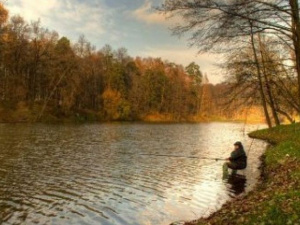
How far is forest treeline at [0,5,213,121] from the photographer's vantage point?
79188 mm

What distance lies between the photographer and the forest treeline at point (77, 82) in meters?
79.2

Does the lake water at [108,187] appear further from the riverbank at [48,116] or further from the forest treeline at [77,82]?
the forest treeline at [77,82]

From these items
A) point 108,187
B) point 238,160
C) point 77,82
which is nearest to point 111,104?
point 77,82

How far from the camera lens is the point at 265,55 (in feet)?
128

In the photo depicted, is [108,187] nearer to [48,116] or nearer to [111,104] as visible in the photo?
[48,116]

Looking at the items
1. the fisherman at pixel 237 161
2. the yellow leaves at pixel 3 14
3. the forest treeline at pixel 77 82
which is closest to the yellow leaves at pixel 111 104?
the forest treeline at pixel 77 82

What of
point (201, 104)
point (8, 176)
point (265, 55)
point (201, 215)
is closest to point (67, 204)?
point (201, 215)

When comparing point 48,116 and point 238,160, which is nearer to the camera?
point 238,160

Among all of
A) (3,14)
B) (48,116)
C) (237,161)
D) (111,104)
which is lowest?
(237,161)

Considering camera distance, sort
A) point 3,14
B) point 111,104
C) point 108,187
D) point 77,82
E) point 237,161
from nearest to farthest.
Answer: point 108,187 → point 237,161 → point 3,14 → point 77,82 → point 111,104

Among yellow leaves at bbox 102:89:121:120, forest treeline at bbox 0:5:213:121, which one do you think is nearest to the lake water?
forest treeline at bbox 0:5:213:121

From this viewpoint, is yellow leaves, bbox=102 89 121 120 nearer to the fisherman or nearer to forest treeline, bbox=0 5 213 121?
forest treeline, bbox=0 5 213 121

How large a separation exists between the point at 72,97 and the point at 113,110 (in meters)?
16.7

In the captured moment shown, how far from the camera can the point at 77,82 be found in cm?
8975
